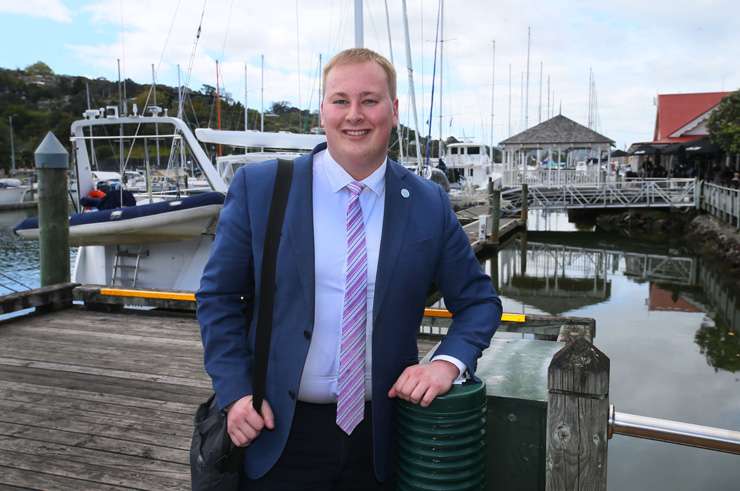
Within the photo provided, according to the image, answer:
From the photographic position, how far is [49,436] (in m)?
3.74

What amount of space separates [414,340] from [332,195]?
0.54 meters

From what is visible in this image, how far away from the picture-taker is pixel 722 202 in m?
22.6

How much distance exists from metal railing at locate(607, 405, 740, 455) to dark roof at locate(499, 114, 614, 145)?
30.5 meters

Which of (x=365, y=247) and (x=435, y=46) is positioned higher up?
(x=435, y=46)

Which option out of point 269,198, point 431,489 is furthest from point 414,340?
point 269,198

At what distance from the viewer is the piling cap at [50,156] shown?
6.93m

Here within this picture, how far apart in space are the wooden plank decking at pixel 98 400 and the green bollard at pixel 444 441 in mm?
1648

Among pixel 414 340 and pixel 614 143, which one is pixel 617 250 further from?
pixel 414 340

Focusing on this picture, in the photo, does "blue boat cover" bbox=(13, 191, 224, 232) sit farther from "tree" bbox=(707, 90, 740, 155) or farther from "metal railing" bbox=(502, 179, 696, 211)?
"metal railing" bbox=(502, 179, 696, 211)

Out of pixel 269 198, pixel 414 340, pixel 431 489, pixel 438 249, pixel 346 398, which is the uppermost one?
pixel 269 198

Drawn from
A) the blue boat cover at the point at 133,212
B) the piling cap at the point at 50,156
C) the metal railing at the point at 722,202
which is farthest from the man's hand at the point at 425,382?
the metal railing at the point at 722,202

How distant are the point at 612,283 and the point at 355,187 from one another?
18.1 meters

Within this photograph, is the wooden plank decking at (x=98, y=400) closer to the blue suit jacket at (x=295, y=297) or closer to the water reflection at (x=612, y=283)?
the blue suit jacket at (x=295, y=297)

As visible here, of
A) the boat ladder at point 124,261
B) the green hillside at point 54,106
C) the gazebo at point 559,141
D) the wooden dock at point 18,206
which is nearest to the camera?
the boat ladder at point 124,261
